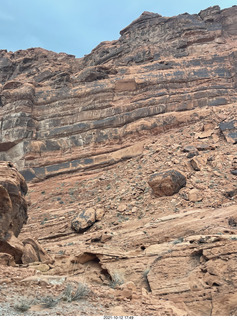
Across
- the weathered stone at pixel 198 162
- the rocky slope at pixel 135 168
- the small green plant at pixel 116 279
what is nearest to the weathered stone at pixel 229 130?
the rocky slope at pixel 135 168

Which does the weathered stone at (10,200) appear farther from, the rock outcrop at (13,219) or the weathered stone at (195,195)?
the weathered stone at (195,195)

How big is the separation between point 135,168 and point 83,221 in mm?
5976

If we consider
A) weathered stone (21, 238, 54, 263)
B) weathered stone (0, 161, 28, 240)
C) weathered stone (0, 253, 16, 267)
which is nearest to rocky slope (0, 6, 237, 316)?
weathered stone (21, 238, 54, 263)

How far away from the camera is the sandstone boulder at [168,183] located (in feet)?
50.8

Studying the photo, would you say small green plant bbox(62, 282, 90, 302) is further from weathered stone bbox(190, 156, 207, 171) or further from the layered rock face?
the layered rock face

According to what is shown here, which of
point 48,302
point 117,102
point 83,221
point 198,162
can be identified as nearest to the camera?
point 48,302

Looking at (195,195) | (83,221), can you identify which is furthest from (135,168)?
(195,195)

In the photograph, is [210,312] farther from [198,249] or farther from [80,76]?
[80,76]

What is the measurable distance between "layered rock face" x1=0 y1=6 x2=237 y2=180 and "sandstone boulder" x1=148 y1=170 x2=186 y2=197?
648 cm

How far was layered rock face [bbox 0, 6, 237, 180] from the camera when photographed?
23.5 meters

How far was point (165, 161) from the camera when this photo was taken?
1895 cm

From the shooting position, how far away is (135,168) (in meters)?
20.1

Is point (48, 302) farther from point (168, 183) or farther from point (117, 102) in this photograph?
point (117, 102)

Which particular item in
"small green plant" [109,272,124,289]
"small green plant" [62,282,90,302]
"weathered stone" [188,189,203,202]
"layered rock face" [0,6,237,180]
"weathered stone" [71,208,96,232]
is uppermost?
"layered rock face" [0,6,237,180]
